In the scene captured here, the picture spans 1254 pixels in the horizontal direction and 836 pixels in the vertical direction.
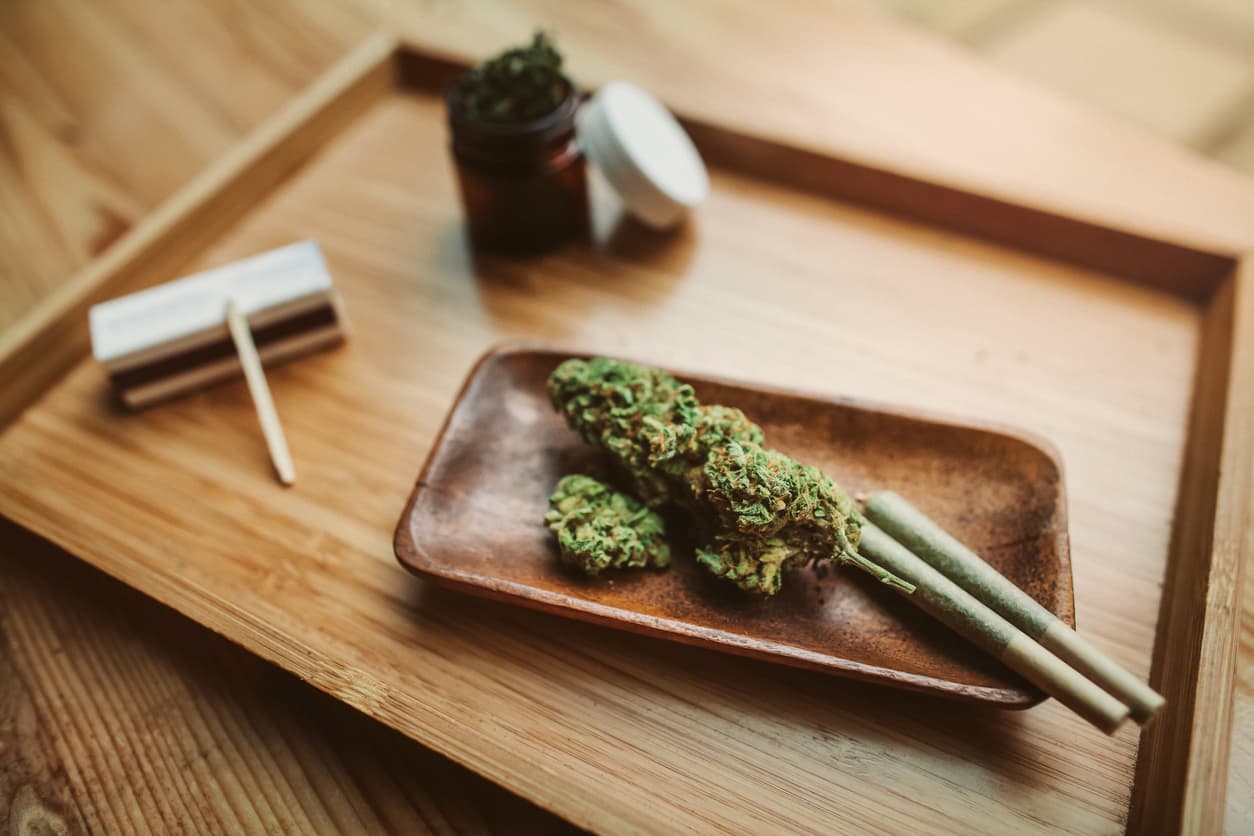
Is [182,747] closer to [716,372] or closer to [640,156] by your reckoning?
[716,372]

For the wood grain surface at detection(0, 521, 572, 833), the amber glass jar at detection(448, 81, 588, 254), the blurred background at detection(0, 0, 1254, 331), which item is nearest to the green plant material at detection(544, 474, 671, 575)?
the wood grain surface at detection(0, 521, 572, 833)

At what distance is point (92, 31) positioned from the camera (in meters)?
2.04

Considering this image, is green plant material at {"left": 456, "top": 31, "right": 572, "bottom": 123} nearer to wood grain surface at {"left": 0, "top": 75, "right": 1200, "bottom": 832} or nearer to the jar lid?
the jar lid

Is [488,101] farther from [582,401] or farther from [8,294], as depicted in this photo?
[8,294]

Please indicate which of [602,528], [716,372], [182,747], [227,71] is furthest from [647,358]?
[227,71]

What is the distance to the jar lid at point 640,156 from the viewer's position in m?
1.58

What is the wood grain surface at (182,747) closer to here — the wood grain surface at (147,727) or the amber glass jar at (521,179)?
the wood grain surface at (147,727)

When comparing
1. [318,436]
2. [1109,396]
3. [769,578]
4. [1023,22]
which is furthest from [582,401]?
[1023,22]

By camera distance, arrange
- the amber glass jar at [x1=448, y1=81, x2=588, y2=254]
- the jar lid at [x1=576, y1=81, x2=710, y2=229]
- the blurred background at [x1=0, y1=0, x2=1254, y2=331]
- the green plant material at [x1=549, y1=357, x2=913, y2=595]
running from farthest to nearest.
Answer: the blurred background at [x1=0, y1=0, x2=1254, y2=331] → the jar lid at [x1=576, y1=81, x2=710, y2=229] → the amber glass jar at [x1=448, y1=81, x2=588, y2=254] → the green plant material at [x1=549, y1=357, x2=913, y2=595]

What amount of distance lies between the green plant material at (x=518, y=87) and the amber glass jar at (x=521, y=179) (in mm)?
18

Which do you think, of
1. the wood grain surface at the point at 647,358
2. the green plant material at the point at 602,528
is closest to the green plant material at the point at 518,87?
the wood grain surface at the point at 647,358

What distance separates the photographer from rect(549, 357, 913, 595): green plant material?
105cm

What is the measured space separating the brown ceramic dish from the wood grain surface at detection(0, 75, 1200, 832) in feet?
0.27

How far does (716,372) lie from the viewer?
149cm
